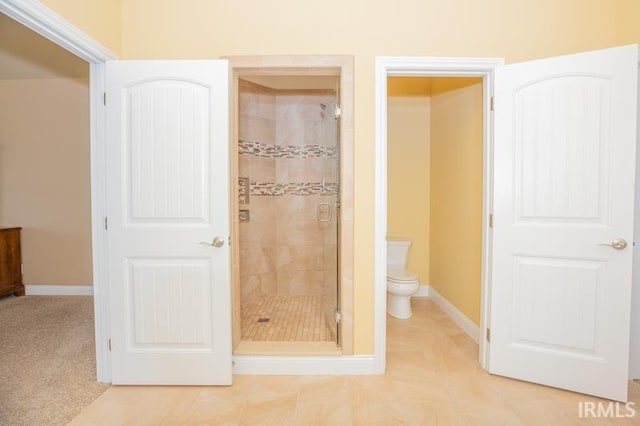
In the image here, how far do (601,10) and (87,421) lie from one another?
414cm

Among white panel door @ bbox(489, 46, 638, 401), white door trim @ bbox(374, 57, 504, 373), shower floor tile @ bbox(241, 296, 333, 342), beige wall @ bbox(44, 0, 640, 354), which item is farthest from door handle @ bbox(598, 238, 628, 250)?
shower floor tile @ bbox(241, 296, 333, 342)

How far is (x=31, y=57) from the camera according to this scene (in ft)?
11.2

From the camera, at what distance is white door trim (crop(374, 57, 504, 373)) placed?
2176 mm

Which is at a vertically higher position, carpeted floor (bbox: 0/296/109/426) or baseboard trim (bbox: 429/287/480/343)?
baseboard trim (bbox: 429/287/480/343)

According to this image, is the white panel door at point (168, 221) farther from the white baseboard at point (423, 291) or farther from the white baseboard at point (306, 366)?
the white baseboard at point (423, 291)

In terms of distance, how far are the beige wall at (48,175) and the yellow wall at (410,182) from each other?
3.88 meters

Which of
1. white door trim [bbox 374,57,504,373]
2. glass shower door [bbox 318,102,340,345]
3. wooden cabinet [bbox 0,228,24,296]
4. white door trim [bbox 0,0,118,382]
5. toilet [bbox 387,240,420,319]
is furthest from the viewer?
wooden cabinet [bbox 0,228,24,296]

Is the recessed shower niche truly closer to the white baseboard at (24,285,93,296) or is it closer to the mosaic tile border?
the mosaic tile border

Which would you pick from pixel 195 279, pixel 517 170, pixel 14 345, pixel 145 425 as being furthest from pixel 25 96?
pixel 517 170

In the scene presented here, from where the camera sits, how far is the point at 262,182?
407 centimetres

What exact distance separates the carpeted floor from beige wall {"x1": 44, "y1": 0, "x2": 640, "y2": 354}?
88.7 inches

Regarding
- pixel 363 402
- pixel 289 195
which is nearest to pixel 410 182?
pixel 289 195

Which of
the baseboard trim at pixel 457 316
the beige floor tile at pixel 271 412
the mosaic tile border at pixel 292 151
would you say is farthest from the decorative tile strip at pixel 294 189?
the beige floor tile at pixel 271 412

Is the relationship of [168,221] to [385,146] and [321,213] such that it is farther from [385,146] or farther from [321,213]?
[321,213]
